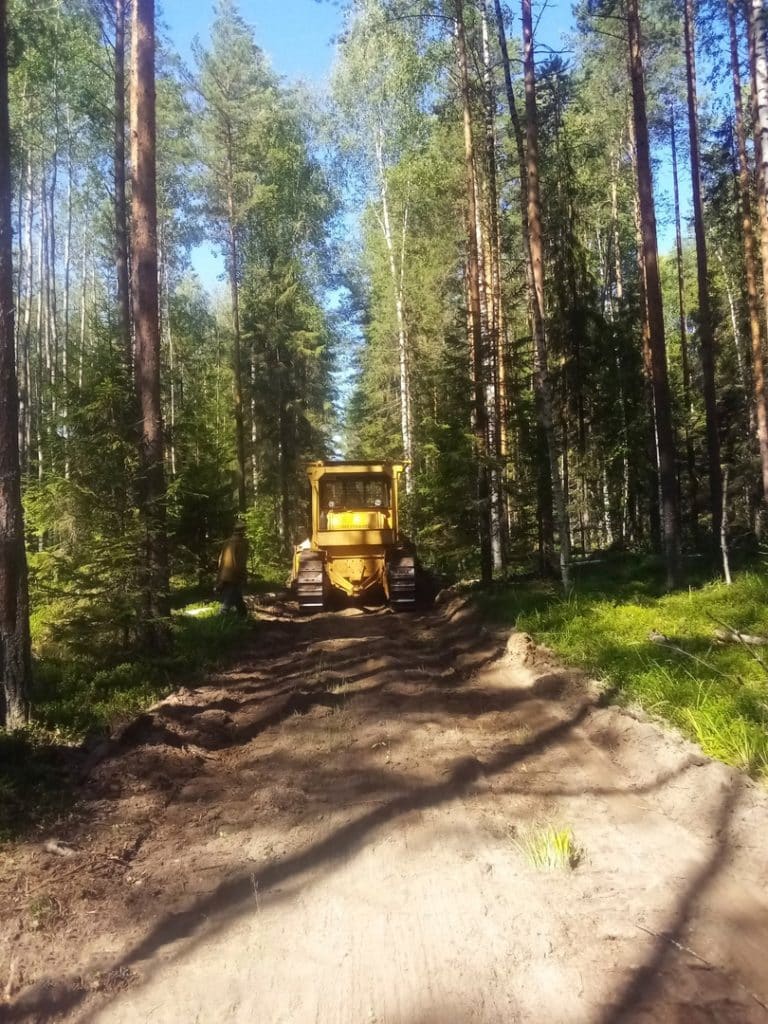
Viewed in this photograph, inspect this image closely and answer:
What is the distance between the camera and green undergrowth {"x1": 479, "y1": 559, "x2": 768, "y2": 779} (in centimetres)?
580

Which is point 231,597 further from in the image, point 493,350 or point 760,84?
point 760,84

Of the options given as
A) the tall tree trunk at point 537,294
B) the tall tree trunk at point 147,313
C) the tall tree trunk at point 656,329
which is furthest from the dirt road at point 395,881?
the tall tree trunk at point 656,329

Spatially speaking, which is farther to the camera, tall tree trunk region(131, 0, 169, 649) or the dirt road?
tall tree trunk region(131, 0, 169, 649)

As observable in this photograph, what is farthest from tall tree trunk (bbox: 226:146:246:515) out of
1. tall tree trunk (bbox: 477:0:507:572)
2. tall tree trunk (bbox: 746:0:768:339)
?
tall tree trunk (bbox: 746:0:768:339)

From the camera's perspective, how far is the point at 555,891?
3.99m

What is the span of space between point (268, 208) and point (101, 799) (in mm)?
25788

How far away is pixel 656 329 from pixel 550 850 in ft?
37.0

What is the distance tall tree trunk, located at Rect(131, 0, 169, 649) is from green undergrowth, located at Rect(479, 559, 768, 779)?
5355mm

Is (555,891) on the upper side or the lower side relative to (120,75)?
lower

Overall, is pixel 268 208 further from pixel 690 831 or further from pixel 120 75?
pixel 690 831

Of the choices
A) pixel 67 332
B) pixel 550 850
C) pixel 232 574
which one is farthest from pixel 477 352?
pixel 67 332

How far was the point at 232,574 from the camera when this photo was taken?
13.1 meters

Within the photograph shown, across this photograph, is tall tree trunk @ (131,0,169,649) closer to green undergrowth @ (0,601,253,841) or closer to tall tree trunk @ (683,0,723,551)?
green undergrowth @ (0,601,253,841)

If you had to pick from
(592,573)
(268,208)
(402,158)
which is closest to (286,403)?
(268,208)
